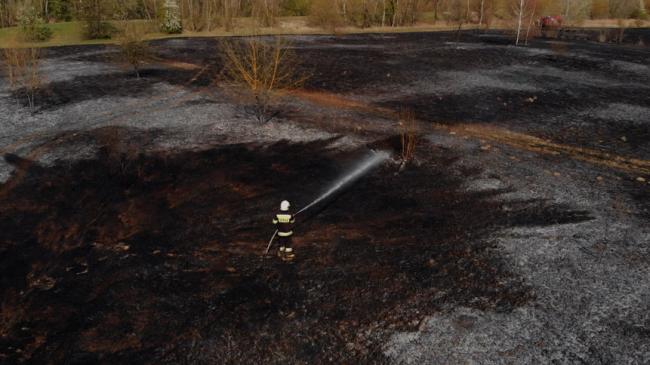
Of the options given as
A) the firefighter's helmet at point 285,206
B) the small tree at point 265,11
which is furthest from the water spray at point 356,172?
the small tree at point 265,11

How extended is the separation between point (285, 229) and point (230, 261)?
4.41ft

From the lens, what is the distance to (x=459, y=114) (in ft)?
58.9

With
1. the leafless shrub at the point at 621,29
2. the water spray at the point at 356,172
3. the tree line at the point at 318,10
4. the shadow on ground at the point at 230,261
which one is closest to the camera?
the shadow on ground at the point at 230,261

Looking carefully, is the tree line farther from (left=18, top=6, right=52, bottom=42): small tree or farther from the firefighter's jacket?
the firefighter's jacket

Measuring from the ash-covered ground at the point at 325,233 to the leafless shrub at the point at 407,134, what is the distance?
1.24ft

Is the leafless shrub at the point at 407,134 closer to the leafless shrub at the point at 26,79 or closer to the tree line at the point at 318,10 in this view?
the leafless shrub at the point at 26,79

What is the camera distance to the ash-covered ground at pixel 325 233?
6957 mm

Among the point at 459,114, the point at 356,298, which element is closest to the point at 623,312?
the point at 356,298

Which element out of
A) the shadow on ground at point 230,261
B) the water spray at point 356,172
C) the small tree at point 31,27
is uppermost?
the small tree at point 31,27

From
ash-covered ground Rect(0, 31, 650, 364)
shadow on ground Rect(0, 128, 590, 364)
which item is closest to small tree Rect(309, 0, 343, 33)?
ash-covered ground Rect(0, 31, 650, 364)

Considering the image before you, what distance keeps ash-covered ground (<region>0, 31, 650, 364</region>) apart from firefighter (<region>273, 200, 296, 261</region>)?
391mm

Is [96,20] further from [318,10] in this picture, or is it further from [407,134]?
[407,134]

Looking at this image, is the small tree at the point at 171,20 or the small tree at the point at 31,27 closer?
the small tree at the point at 31,27

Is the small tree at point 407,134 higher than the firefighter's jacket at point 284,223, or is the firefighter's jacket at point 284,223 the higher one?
the small tree at point 407,134
